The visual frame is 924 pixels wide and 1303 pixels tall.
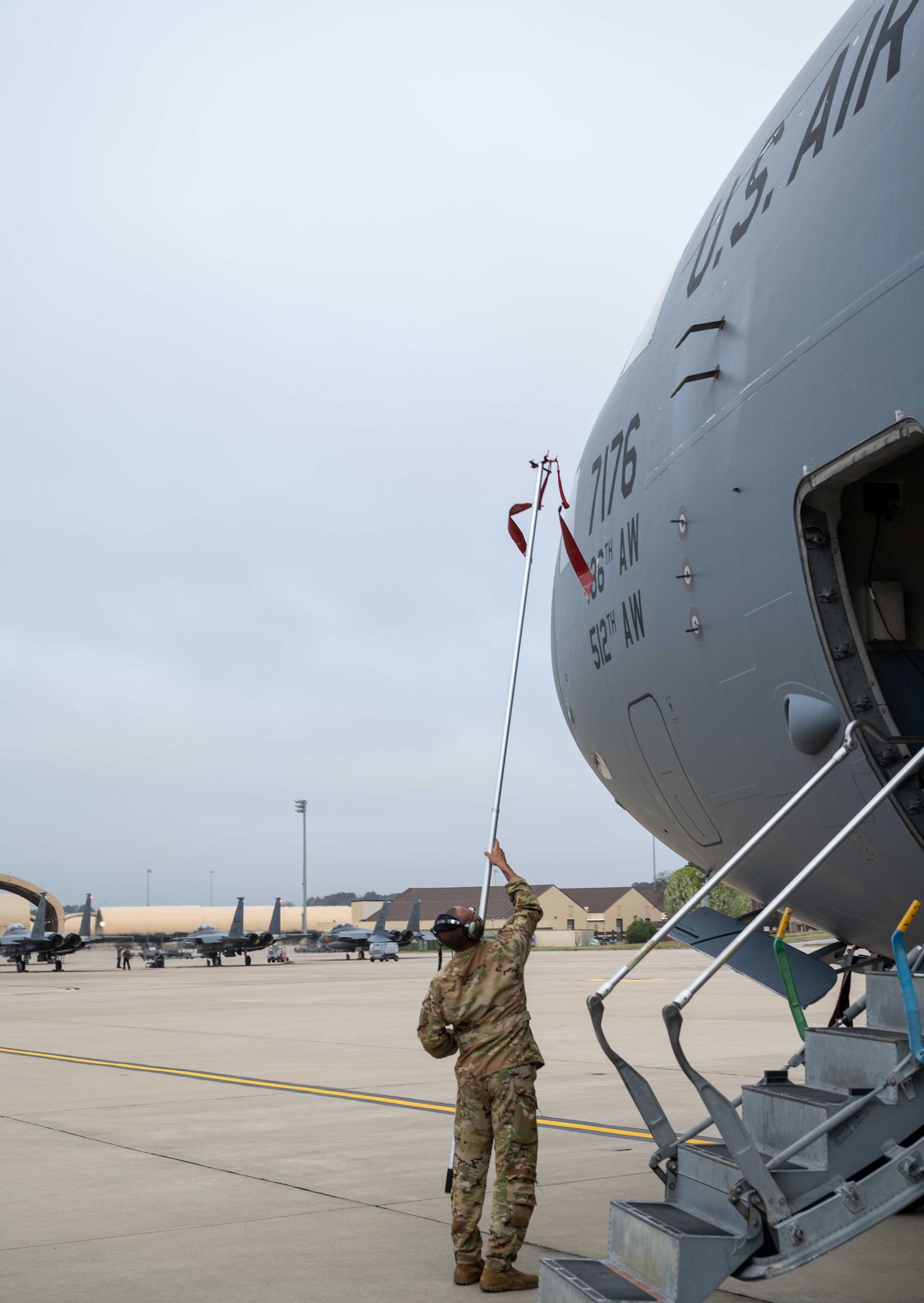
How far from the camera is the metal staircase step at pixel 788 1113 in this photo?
176 inches

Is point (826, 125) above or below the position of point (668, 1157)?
above

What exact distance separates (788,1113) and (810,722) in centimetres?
155

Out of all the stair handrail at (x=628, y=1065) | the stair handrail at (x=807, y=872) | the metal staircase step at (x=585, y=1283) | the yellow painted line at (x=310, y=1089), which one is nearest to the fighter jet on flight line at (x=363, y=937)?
the yellow painted line at (x=310, y=1089)

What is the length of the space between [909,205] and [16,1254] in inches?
281

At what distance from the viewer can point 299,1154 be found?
409 inches

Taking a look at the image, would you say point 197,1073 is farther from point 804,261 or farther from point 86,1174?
point 804,261

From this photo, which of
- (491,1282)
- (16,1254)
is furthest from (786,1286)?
(16,1254)

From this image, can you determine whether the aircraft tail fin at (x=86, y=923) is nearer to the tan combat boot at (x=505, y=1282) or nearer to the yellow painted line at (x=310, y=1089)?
the yellow painted line at (x=310, y=1089)

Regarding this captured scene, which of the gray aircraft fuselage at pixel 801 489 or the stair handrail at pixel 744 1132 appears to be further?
the gray aircraft fuselage at pixel 801 489

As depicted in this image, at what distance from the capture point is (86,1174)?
380 inches

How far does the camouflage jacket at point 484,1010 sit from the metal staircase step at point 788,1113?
4.67ft

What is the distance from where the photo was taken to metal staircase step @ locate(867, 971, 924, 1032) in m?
4.78

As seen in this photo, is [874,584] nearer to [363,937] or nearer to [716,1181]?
[716,1181]

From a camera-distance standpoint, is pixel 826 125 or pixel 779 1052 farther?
pixel 779 1052
